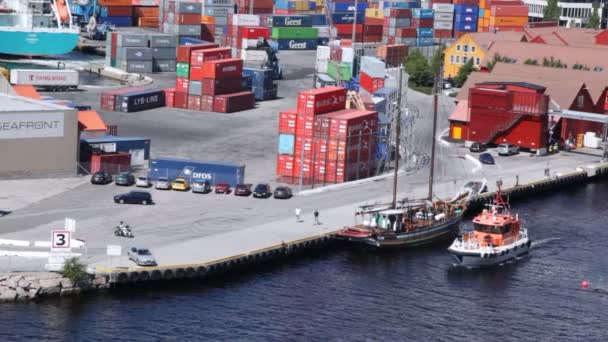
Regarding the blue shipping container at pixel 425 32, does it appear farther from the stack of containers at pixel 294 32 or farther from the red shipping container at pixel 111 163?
the red shipping container at pixel 111 163

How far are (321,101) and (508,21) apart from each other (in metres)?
103

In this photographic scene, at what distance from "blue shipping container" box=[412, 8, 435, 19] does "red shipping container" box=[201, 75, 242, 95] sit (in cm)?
6074

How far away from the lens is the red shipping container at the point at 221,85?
12394 cm

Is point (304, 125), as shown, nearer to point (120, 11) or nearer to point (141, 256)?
point (141, 256)

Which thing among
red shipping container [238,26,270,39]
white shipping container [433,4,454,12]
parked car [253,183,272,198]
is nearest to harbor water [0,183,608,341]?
parked car [253,183,272,198]

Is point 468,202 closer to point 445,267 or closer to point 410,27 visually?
point 445,267

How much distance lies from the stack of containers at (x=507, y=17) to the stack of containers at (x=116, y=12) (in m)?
49.9

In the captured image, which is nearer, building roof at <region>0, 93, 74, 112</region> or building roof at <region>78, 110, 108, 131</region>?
building roof at <region>0, 93, 74, 112</region>

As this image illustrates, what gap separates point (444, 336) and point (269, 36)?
101 m

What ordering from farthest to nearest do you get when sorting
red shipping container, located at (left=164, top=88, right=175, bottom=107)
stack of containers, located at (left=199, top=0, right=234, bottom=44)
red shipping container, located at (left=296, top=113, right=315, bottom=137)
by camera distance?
stack of containers, located at (left=199, top=0, right=234, bottom=44), red shipping container, located at (left=164, top=88, right=175, bottom=107), red shipping container, located at (left=296, top=113, right=315, bottom=137)

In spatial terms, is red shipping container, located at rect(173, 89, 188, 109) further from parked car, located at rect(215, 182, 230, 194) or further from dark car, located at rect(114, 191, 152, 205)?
dark car, located at rect(114, 191, 152, 205)

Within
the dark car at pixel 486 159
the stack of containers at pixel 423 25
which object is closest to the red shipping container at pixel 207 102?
the dark car at pixel 486 159

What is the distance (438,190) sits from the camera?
93500mm

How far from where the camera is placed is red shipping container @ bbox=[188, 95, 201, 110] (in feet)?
408
